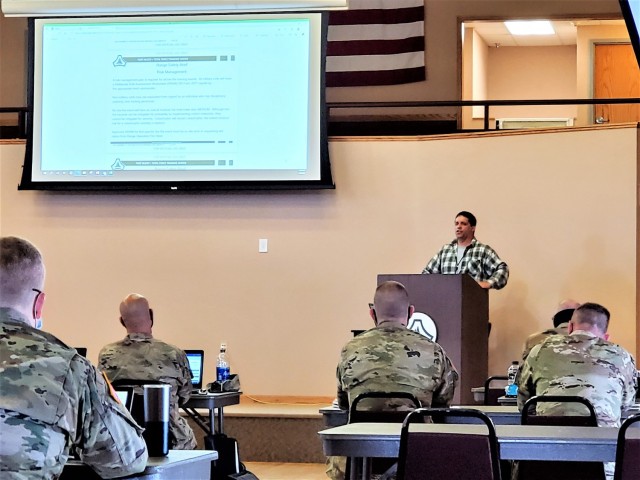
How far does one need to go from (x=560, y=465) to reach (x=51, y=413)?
219 cm

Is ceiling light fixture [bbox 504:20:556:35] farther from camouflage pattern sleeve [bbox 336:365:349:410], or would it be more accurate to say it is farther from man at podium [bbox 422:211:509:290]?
camouflage pattern sleeve [bbox 336:365:349:410]

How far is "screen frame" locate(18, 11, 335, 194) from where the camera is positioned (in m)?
9.10

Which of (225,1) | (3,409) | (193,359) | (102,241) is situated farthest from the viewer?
(102,241)

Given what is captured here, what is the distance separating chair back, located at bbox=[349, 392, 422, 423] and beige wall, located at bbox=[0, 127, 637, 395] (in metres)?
4.47

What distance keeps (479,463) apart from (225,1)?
638 centimetres

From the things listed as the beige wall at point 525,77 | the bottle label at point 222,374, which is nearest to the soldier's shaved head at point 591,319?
the bottle label at point 222,374

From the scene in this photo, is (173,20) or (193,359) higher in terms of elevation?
(173,20)

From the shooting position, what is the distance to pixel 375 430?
11.9 ft

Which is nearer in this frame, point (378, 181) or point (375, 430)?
point (375, 430)

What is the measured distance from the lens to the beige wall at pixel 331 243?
28.9ft

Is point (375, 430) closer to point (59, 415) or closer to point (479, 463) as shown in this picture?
point (479, 463)

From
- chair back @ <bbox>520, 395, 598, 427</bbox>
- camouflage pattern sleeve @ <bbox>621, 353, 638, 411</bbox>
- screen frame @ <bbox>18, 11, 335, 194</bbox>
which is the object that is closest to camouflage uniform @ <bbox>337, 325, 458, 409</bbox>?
chair back @ <bbox>520, 395, 598, 427</bbox>

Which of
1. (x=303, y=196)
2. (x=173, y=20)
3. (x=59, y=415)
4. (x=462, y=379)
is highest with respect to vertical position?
(x=173, y=20)

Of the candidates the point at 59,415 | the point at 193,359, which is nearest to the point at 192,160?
the point at 193,359
